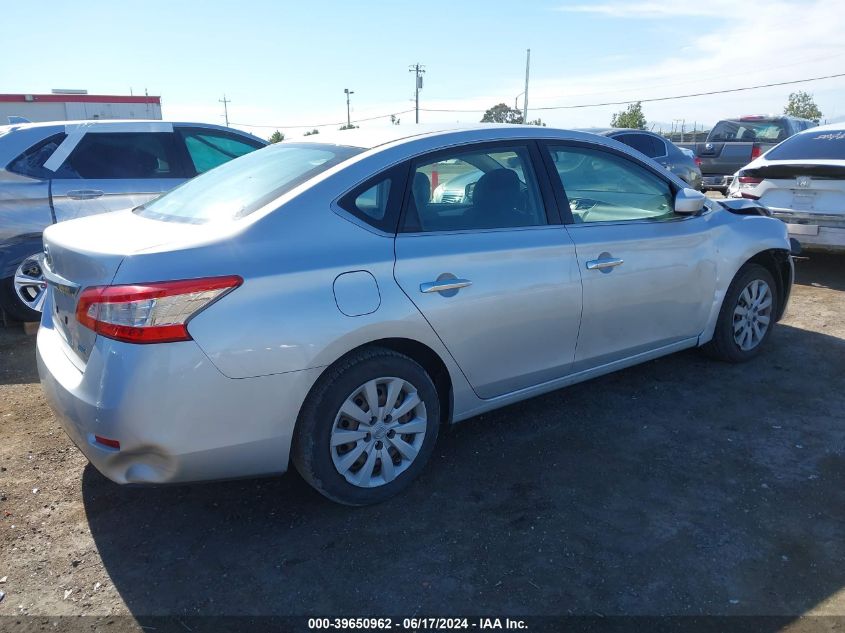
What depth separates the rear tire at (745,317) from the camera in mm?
4441

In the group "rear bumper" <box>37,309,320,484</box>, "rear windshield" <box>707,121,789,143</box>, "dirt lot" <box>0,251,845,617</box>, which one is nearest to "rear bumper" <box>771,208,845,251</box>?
"dirt lot" <box>0,251,845,617</box>

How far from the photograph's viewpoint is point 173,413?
242cm

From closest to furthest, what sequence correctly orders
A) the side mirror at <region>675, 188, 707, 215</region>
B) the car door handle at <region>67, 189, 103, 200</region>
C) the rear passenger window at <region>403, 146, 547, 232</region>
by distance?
1. the rear passenger window at <region>403, 146, 547, 232</region>
2. the side mirror at <region>675, 188, 707, 215</region>
3. the car door handle at <region>67, 189, 103, 200</region>

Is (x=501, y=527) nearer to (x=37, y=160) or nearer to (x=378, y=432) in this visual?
(x=378, y=432)

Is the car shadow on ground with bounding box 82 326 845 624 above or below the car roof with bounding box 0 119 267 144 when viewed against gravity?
below

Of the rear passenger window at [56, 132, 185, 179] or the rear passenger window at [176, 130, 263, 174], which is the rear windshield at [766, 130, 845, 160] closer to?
the rear passenger window at [176, 130, 263, 174]

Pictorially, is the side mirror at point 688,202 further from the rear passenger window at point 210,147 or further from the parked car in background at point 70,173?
the parked car in background at point 70,173

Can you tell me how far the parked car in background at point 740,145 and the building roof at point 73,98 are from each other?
21.0m

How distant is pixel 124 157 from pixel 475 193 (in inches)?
155

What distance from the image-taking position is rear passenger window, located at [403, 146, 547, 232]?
10.1ft

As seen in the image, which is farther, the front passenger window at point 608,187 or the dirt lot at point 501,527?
the front passenger window at point 608,187

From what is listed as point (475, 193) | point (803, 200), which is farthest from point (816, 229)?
point (475, 193)

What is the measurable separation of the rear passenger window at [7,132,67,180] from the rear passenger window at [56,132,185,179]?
126 mm

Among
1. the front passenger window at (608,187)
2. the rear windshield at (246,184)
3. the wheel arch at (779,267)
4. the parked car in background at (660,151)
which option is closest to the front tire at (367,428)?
the rear windshield at (246,184)
